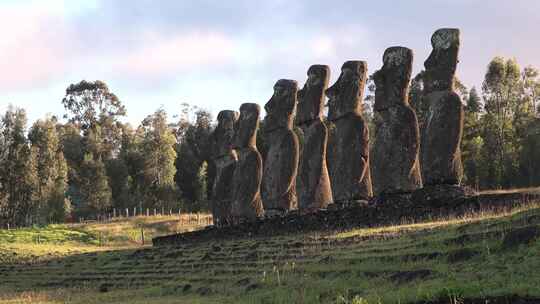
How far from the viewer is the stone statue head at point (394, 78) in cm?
2434

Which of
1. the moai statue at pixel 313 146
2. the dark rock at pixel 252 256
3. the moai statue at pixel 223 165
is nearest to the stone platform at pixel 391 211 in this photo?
the moai statue at pixel 313 146

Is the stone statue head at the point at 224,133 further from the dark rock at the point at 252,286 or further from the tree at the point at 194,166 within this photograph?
the tree at the point at 194,166

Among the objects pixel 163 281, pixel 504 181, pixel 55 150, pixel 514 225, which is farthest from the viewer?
pixel 55 150

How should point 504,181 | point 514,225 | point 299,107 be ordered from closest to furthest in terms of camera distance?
point 514,225, point 299,107, point 504,181

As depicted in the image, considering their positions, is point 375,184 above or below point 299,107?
below

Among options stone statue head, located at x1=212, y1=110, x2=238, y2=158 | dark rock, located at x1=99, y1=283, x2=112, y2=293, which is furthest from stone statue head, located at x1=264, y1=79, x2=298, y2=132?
dark rock, located at x1=99, y1=283, x2=112, y2=293

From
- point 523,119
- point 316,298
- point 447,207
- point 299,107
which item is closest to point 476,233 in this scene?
point 316,298

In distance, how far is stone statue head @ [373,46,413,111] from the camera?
24344 millimetres

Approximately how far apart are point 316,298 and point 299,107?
15.6 meters

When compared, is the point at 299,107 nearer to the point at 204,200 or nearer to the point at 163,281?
the point at 163,281

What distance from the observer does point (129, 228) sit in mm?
48656

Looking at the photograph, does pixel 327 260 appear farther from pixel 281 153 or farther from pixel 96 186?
pixel 96 186

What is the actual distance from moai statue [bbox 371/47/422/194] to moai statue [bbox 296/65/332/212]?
299 cm

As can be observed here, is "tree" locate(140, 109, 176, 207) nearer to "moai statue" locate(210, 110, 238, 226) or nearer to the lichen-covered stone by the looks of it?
"moai statue" locate(210, 110, 238, 226)
